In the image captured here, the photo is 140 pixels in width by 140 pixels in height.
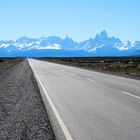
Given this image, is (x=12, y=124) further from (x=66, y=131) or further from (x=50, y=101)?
(x=50, y=101)

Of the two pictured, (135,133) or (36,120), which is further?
(36,120)

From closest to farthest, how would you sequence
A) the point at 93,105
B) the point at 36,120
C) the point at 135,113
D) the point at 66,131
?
1. the point at 66,131
2. the point at 36,120
3. the point at 135,113
4. the point at 93,105

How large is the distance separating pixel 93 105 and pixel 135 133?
4.38 meters

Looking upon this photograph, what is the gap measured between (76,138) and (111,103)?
522 cm

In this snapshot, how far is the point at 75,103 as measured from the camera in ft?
40.1

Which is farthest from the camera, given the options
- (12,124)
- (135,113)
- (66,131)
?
(135,113)

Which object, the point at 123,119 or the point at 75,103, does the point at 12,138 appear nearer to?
the point at 123,119

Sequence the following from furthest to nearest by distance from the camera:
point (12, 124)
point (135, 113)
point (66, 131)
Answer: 1. point (135, 113)
2. point (12, 124)
3. point (66, 131)

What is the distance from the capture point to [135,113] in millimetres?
9680

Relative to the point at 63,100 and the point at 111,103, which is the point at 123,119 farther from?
the point at 63,100

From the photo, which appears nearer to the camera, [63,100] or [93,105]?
[93,105]

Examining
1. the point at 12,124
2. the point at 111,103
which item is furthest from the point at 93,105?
the point at 12,124

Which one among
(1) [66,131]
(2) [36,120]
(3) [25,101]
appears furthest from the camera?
(3) [25,101]

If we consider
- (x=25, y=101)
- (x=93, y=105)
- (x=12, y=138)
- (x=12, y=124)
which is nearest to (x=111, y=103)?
(x=93, y=105)
